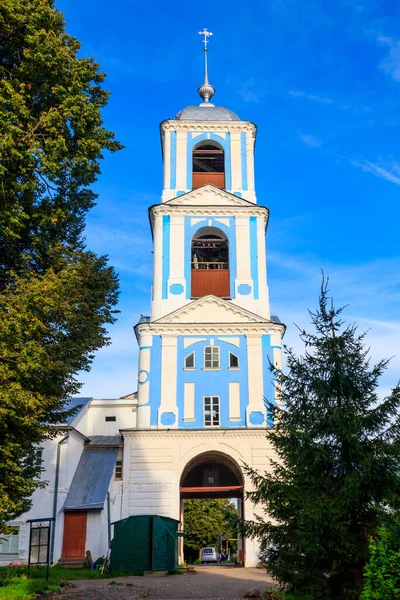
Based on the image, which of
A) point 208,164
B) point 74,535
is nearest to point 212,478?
point 74,535

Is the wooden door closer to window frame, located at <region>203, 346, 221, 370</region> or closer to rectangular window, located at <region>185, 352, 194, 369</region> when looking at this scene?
rectangular window, located at <region>185, 352, 194, 369</region>

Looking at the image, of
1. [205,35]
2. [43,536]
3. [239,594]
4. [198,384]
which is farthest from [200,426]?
[205,35]

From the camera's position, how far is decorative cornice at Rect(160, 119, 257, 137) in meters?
30.1

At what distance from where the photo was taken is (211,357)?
25.6m

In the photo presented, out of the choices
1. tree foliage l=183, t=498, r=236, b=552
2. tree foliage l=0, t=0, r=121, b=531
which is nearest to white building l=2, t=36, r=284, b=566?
tree foliage l=0, t=0, r=121, b=531

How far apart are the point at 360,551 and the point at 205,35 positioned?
3158cm

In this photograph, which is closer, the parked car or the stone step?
the stone step

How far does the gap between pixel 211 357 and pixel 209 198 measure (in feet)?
25.1

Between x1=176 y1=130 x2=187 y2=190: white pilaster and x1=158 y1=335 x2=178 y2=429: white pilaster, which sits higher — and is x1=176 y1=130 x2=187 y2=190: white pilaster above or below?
above

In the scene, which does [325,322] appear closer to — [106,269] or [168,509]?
[106,269]

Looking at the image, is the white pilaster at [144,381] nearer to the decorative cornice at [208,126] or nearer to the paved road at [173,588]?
the paved road at [173,588]

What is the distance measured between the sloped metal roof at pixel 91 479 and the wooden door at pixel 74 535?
40 centimetres

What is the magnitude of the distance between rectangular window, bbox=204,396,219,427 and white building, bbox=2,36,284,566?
0.04 metres

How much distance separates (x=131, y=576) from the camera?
20.2 meters
